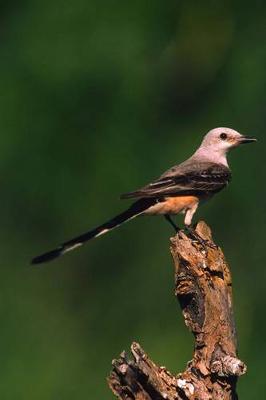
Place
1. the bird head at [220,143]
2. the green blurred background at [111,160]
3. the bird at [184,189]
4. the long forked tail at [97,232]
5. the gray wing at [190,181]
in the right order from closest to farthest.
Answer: the long forked tail at [97,232]
the bird at [184,189]
the gray wing at [190,181]
the bird head at [220,143]
the green blurred background at [111,160]

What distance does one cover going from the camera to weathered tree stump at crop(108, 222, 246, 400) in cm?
579

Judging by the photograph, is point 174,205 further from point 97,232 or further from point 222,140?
point 222,140

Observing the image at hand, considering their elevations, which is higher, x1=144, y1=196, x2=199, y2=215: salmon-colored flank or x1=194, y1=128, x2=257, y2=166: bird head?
x1=194, y1=128, x2=257, y2=166: bird head

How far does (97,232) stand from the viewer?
26.2 feet

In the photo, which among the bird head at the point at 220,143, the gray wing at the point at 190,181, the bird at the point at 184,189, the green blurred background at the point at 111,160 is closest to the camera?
the bird at the point at 184,189

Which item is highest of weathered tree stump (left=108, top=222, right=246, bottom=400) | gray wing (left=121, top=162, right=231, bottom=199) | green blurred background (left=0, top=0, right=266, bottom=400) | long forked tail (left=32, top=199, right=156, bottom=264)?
green blurred background (left=0, top=0, right=266, bottom=400)

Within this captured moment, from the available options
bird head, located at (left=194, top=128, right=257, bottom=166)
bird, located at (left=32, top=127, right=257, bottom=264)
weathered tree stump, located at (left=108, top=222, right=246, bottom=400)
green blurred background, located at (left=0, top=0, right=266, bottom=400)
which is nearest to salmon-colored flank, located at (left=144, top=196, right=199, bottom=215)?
bird, located at (left=32, top=127, right=257, bottom=264)

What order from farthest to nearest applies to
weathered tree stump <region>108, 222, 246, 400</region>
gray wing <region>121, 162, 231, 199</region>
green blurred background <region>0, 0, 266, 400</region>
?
green blurred background <region>0, 0, 266, 400</region>, gray wing <region>121, 162, 231, 199</region>, weathered tree stump <region>108, 222, 246, 400</region>

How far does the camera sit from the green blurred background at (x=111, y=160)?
1493 centimetres

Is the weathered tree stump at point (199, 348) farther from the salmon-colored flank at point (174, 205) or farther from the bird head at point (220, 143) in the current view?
the bird head at point (220, 143)

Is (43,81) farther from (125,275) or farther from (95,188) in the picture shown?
(125,275)

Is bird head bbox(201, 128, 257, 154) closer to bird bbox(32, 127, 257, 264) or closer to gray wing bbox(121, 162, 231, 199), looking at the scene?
bird bbox(32, 127, 257, 264)

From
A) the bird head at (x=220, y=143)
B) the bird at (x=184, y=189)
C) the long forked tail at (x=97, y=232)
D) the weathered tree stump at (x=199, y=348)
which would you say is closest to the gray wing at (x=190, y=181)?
the bird at (x=184, y=189)

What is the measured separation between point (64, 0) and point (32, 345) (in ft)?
23.6
